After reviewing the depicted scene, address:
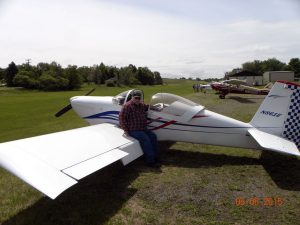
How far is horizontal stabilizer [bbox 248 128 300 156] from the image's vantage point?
4945 mm

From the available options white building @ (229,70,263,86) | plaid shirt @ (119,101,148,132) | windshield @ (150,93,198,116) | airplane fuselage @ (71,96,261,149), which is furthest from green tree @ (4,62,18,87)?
plaid shirt @ (119,101,148,132)

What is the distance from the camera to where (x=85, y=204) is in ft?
14.2

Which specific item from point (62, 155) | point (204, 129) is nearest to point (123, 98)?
point (204, 129)

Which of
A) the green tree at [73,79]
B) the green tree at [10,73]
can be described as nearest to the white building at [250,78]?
the green tree at [73,79]

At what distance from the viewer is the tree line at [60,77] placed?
72.2 meters

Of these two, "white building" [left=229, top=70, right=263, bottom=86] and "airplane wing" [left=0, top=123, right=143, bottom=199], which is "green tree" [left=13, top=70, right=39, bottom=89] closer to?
"white building" [left=229, top=70, right=263, bottom=86]

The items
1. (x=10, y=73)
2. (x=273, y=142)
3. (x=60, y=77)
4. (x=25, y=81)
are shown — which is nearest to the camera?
(x=273, y=142)

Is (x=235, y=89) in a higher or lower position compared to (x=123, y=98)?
lower

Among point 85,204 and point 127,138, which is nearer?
point 85,204

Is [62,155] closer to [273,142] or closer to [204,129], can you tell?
[204,129]

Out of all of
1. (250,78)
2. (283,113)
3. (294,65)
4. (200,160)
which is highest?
(294,65)
